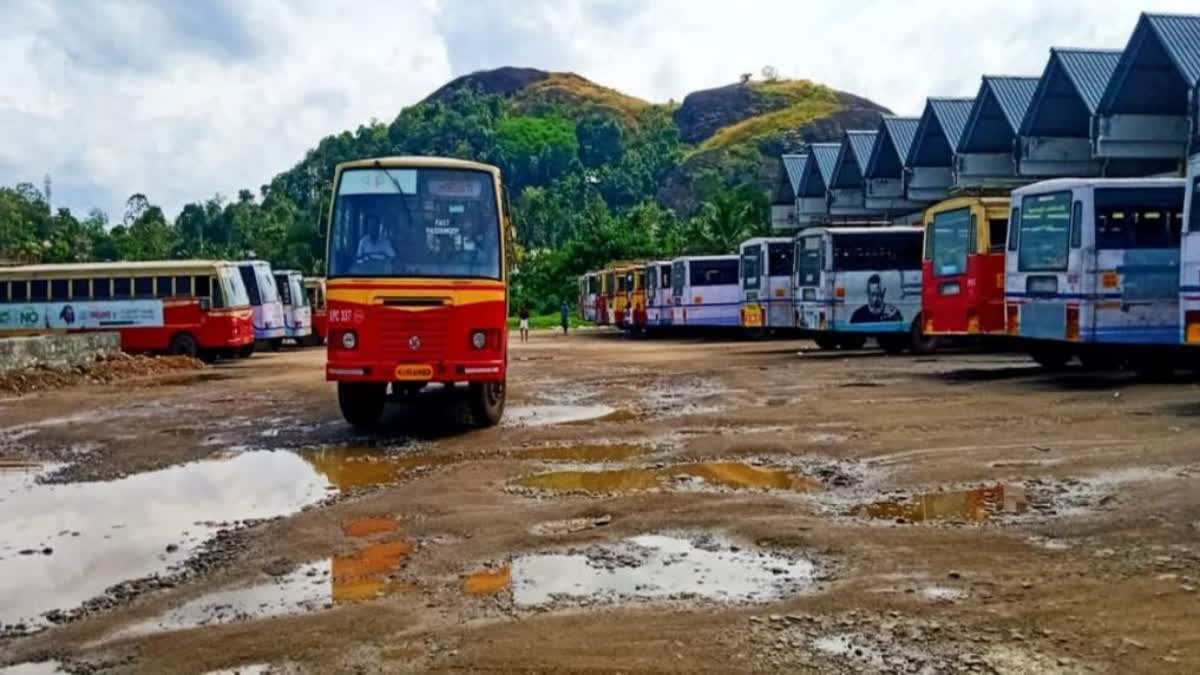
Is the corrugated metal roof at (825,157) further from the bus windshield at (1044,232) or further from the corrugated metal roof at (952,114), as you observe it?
the bus windshield at (1044,232)

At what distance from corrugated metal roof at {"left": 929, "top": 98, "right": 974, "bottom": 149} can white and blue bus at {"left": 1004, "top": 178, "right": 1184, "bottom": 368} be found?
669 inches

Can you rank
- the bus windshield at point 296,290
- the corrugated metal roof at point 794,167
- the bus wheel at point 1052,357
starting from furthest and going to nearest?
the corrugated metal roof at point 794,167 → the bus windshield at point 296,290 → the bus wheel at point 1052,357

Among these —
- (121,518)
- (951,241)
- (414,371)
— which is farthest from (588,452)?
(951,241)

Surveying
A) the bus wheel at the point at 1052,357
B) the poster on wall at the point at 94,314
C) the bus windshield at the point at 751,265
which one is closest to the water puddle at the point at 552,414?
the bus wheel at the point at 1052,357

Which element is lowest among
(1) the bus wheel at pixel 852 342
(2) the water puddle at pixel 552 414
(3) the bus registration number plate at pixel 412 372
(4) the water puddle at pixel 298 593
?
(4) the water puddle at pixel 298 593

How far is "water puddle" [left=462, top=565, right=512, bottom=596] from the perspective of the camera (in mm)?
5465

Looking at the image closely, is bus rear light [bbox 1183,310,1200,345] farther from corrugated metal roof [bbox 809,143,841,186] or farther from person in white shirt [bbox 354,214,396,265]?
corrugated metal roof [bbox 809,143,841,186]

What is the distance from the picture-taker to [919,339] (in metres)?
21.8

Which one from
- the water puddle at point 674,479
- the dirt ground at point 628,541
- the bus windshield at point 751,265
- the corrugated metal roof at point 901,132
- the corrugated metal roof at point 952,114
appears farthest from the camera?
the corrugated metal roof at point 901,132

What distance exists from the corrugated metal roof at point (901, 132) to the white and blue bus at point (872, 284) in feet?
42.2

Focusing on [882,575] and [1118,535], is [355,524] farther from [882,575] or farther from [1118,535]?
[1118,535]

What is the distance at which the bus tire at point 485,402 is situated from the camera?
1177 cm

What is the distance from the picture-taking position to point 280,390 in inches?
687

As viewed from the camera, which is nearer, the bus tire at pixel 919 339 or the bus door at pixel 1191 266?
the bus door at pixel 1191 266
